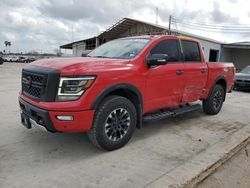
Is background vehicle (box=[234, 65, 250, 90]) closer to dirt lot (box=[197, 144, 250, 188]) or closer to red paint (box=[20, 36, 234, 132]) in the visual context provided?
red paint (box=[20, 36, 234, 132])

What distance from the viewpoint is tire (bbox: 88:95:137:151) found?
3.87 metres

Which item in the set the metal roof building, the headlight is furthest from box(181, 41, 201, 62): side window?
the metal roof building

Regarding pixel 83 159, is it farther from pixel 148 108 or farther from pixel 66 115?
pixel 148 108

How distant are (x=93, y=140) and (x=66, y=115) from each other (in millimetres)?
651

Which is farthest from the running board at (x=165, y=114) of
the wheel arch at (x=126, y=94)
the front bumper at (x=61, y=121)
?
the front bumper at (x=61, y=121)

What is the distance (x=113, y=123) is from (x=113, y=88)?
556mm

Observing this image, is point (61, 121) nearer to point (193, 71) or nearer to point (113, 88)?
point (113, 88)

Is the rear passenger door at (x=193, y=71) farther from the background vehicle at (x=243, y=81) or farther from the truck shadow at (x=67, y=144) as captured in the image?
the background vehicle at (x=243, y=81)

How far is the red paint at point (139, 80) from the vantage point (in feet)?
11.9

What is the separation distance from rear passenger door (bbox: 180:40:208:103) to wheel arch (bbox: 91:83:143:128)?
57.4 inches

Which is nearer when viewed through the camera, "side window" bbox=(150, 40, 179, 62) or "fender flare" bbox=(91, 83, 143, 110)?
"fender flare" bbox=(91, 83, 143, 110)

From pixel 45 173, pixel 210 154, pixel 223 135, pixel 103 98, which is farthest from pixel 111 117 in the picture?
pixel 223 135

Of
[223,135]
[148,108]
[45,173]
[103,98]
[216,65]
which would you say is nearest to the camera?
[45,173]

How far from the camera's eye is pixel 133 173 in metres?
3.44
